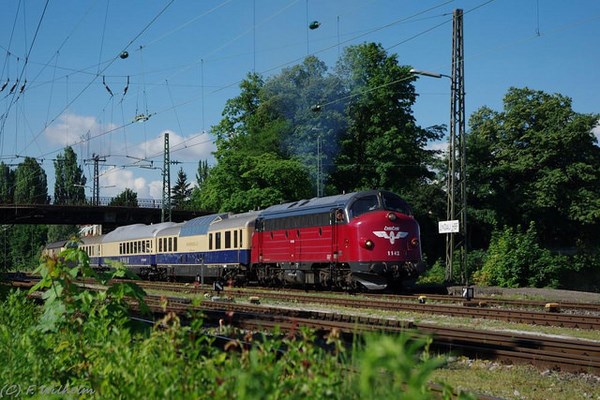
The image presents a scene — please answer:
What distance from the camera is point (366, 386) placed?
300cm

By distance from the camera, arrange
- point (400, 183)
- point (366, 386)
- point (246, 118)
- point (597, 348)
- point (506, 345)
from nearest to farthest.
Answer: point (366, 386) < point (597, 348) < point (506, 345) < point (400, 183) < point (246, 118)

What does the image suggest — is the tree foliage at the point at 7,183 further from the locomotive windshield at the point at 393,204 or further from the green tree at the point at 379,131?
the locomotive windshield at the point at 393,204

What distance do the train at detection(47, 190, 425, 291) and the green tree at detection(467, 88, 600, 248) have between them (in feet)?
69.0

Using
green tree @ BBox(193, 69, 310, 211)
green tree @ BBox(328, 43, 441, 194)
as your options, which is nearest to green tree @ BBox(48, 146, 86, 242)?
green tree @ BBox(193, 69, 310, 211)

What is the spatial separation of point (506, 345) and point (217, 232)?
2546cm

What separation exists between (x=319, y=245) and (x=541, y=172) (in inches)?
1127

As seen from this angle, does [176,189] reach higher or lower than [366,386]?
higher

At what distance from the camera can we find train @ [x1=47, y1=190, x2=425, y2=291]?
2480cm

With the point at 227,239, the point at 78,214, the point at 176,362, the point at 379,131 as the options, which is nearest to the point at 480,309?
the point at 176,362

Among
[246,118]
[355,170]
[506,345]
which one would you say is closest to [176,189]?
[246,118]

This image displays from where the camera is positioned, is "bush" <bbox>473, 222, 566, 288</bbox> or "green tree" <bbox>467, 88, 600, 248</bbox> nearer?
"bush" <bbox>473, 222, 566, 288</bbox>

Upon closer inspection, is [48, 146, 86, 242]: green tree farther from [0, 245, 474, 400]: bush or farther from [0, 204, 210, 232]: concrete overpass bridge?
[0, 245, 474, 400]: bush

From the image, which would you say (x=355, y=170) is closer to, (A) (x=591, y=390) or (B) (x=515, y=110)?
(B) (x=515, y=110)

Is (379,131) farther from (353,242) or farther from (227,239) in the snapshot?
(353,242)
